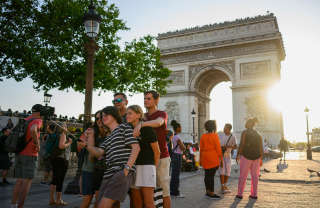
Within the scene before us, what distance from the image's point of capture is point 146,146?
319cm

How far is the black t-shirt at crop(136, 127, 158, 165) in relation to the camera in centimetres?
310

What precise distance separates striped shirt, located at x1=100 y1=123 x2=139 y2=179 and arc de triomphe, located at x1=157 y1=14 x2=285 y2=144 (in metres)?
25.9

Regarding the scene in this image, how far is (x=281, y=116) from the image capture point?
2719 cm

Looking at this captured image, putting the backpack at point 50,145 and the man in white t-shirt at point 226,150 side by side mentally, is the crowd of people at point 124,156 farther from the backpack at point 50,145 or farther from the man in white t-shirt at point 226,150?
the man in white t-shirt at point 226,150

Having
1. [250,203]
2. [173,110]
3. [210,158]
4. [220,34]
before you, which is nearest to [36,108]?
[210,158]

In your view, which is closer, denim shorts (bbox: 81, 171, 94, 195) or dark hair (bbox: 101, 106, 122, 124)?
dark hair (bbox: 101, 106, 122, 124)

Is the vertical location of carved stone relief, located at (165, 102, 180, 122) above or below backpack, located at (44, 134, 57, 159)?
above

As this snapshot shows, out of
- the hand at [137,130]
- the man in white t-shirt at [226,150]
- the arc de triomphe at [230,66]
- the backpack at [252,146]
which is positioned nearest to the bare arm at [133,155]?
the hand at [137,130]

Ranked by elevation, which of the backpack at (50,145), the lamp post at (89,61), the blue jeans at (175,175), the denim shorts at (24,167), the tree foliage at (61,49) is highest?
the tree foliage at (61,49)

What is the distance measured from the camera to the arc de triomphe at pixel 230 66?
2714cm

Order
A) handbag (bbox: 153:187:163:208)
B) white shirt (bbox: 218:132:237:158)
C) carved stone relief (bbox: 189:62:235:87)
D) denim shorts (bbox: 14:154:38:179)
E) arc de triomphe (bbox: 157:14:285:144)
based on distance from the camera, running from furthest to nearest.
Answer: carved stone relief (bbox: 189:62:235:87) < arc de triomphe (bbox: 157:14:285:144) < white shirt (bbox: 218:132:237:158) < denim shorts (bbox: 14:154:38:179) < handbag (bbox: 153:187:163:208)

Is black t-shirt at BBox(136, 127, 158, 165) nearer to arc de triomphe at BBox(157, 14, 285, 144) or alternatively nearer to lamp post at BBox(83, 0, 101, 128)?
lamp post at BBox(83, 0, 101, 128)

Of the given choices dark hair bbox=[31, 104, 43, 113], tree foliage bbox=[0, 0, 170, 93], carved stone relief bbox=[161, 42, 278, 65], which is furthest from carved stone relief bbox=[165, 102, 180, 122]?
dark hair bbox=[31, 104, 43, 113]

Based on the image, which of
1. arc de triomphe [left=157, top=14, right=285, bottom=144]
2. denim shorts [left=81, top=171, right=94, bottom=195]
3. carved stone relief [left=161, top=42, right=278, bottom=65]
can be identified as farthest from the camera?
carved stone relief [left=161, top=42, right=278, bottom=65]
